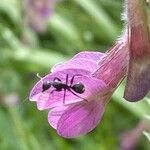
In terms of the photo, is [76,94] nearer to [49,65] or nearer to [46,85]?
[46,85]

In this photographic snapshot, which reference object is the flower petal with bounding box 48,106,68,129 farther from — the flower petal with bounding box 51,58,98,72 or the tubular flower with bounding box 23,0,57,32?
the tubular flower with bounding box 23,0,57,32

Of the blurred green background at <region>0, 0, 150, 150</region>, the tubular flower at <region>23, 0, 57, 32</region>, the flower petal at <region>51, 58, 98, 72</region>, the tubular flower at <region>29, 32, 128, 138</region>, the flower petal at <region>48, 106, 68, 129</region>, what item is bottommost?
the blurred green background at <region>0, 0, 150, 150</region>

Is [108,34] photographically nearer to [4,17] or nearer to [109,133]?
[4,17]

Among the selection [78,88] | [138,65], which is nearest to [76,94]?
[78,88]

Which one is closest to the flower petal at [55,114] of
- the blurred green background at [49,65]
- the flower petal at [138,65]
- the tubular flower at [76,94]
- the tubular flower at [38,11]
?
the tubular flower at [76,94]

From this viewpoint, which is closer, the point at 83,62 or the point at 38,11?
the point at 83,62

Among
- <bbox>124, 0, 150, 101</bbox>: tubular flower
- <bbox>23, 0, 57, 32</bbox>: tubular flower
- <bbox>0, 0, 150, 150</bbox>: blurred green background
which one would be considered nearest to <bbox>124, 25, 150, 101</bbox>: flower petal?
<bbox>124, 0, 150, 101</bbox>: tubular flower

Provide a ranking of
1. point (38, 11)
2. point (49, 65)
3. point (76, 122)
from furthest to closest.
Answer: point (49, 65) → point (38, 11) → point (76, 122)

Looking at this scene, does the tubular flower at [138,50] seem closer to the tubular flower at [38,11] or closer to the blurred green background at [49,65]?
the blurred green background at [49,65]
